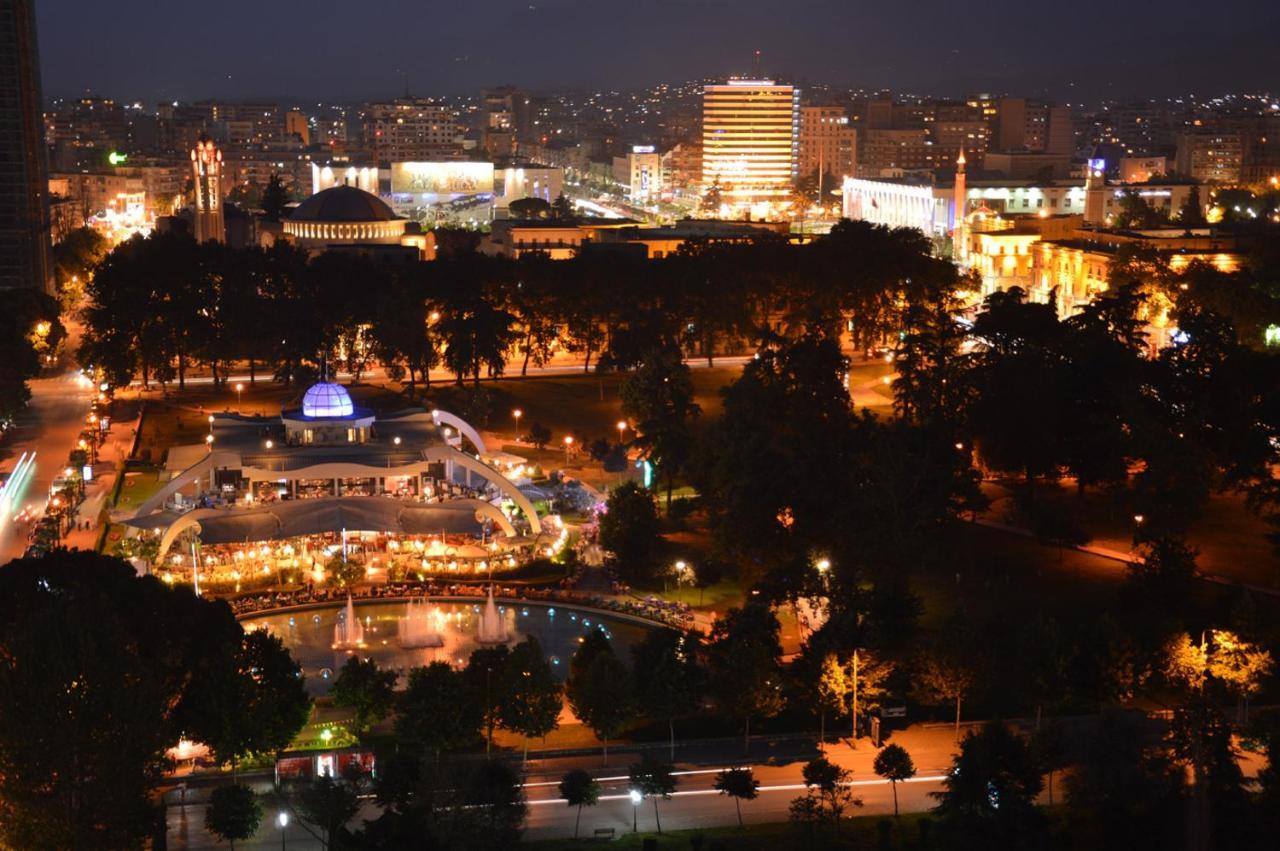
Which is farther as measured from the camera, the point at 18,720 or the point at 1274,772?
the point at 1274,772

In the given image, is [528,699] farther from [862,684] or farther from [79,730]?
[79,730]

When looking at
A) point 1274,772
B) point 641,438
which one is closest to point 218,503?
point 641,438

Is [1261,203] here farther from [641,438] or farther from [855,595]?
[855,595]

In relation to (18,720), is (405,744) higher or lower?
lower

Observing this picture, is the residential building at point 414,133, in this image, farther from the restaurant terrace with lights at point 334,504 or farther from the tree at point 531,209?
the restaurant terrace with lights at point 334,504

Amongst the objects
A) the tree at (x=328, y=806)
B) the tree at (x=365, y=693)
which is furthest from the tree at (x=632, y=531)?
the tree at (x=328, y=806)

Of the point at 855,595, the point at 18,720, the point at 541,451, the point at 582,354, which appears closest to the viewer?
the point at 18,720
